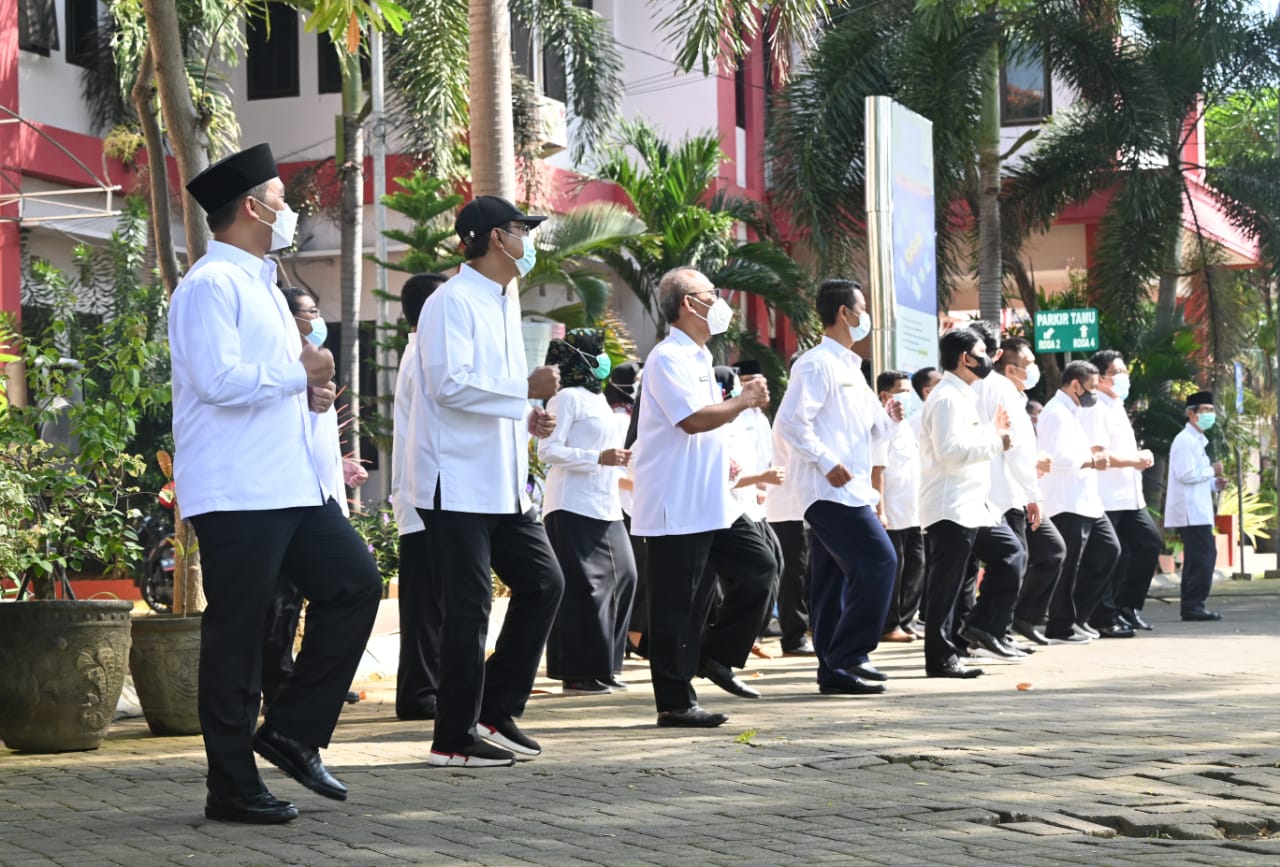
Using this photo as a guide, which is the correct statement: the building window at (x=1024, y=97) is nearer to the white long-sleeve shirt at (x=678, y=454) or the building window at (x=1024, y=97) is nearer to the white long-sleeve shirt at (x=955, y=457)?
the white long-sleeve shirt at (x=955, y=457)

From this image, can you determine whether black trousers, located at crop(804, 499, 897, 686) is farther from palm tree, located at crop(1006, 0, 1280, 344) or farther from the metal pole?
palm tree, located at crop(1006, 0, 1280, 344)

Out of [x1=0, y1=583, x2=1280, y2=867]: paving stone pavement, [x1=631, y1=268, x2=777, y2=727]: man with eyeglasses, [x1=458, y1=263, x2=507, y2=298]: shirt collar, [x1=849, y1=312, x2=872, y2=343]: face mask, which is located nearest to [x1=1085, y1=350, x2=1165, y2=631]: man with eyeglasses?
[x1=0, y1=583, x2=1280, y2=867]: paving stone pavement

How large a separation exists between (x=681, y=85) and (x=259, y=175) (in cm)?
2608

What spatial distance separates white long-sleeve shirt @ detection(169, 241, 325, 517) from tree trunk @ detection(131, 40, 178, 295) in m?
3.69

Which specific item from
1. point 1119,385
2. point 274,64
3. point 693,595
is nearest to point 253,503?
point 693,595

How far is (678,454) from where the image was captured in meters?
9.13

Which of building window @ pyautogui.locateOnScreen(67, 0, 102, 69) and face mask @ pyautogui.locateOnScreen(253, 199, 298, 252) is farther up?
building window @ pyautogui.locateOnScreen(67, 0, 102, 69)

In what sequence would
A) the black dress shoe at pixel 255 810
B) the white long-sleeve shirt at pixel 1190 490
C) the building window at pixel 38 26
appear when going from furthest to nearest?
the building window at pixel 38 26, the white long-sleeve shirt at pixel 1190 490, the black dress shoe at pixel 255 810

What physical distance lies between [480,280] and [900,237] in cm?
901

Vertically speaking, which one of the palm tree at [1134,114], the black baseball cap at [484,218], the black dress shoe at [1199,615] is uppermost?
the palm tree at [1134,114]

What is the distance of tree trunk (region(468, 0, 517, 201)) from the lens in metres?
13.3

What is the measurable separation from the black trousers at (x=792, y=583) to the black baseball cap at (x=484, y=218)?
21.4 feet

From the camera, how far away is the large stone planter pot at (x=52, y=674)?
8.27 metres

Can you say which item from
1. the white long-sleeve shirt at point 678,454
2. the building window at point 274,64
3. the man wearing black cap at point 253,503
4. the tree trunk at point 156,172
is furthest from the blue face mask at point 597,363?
the building window at point 274,64
